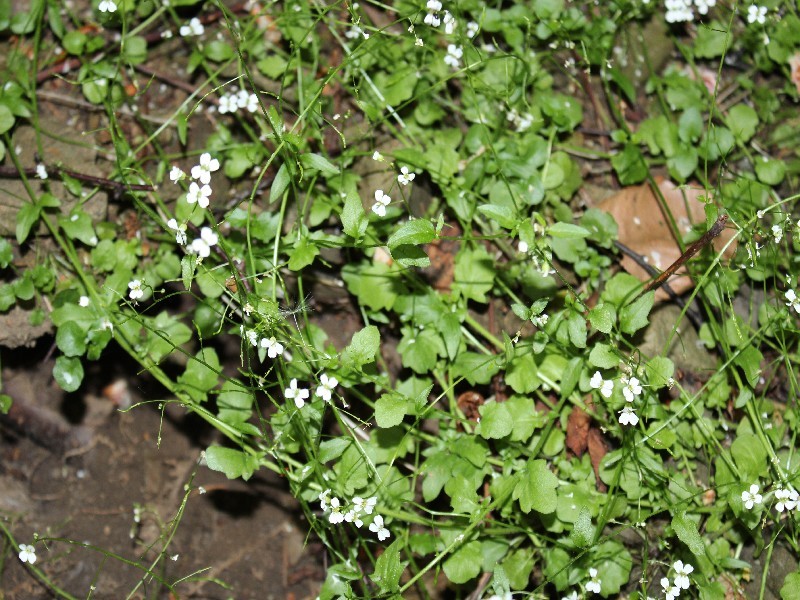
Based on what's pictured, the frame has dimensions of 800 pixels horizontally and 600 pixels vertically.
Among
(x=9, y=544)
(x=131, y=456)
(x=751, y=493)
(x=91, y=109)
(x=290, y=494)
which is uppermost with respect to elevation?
(x=751, y=493)

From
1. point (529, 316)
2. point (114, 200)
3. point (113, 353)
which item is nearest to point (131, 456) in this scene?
point (113, 353)

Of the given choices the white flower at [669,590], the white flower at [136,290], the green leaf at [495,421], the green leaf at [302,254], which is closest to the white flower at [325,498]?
the green leaf at [495,421]

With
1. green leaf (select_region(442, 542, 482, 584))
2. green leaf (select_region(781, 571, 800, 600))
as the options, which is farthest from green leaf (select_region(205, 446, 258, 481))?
green leaf (select_region(781, 571, 800, 600))

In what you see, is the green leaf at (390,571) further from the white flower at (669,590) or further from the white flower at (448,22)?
the white flower at (448,22)

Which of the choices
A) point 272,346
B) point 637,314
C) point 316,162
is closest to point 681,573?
point 637,314

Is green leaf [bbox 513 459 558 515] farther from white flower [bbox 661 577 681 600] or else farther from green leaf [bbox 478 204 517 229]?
green leaf [bbox 478 204 517 229]

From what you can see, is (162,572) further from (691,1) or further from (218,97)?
(691,1)
